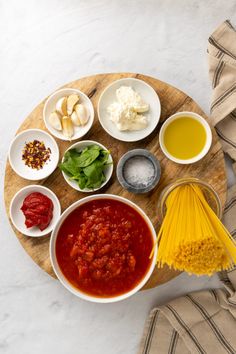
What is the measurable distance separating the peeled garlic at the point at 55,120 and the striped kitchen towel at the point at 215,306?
879 mm

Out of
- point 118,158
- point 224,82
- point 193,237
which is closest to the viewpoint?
point 193,237

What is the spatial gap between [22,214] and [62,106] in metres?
0.63

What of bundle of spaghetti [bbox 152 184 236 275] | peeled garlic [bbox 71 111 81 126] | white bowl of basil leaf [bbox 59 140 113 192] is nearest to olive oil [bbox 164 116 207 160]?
bundle of spaghetti [bbox 152 184 236 275]

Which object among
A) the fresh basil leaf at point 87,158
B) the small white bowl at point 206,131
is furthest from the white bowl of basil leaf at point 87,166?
the small white bowl at point 206,131

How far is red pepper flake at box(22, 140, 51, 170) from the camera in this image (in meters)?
2.66

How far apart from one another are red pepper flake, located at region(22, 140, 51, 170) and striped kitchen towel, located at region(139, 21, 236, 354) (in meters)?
0.98

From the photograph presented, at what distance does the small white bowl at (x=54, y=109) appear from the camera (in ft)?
8.64

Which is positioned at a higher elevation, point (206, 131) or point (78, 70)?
point (78, 70)

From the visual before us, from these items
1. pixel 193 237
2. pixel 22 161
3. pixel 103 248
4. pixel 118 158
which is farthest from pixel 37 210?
pixel 193 237

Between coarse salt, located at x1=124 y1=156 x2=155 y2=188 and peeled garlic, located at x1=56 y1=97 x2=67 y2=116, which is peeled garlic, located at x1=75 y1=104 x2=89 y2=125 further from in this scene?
coarse salt, located at x1=124 y1=156 x2=155 y2=188

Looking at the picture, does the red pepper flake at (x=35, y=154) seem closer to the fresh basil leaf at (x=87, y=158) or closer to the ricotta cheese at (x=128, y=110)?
the fresh basil leaf at (x=87, y=158)

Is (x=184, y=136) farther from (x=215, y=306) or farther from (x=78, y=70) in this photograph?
(x=215, y=306)

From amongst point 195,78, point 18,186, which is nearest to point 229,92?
point 195,78

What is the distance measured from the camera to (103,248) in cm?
244
